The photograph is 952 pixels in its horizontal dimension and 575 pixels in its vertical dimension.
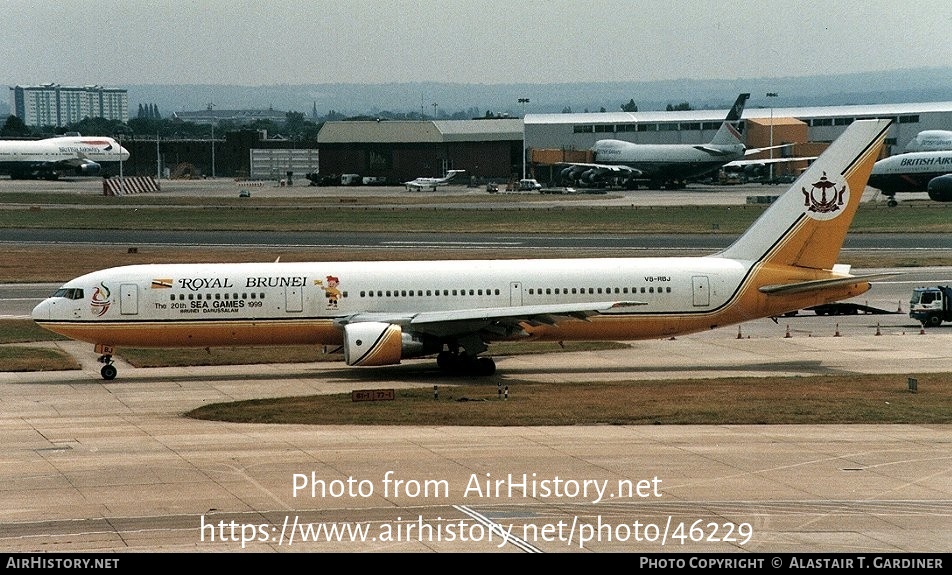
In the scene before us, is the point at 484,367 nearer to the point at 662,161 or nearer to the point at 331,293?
the point at 331,293

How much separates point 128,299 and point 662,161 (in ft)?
409

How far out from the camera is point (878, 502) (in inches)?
1025

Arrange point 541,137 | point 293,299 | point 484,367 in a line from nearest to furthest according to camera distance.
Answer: point 293,299 < point 484,367 < point 541,137

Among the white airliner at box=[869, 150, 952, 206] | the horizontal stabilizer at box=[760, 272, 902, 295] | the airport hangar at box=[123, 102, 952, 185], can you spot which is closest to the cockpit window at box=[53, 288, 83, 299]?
the horizontal stabilizer at box=[760, 272, 902, 295]

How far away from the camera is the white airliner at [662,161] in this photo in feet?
538

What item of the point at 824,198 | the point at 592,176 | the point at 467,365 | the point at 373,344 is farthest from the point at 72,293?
the point at 592,176

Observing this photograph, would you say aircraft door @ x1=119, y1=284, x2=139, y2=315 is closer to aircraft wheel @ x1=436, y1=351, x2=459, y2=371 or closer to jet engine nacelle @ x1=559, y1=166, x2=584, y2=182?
aircraft wheel @ x1=436, y1=351, x2=459, y2=371

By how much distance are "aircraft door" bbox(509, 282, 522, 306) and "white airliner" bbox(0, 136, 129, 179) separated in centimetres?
15286

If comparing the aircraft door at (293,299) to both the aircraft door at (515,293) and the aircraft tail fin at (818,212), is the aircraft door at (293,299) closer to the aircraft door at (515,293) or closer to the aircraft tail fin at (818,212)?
the aircraft door at (515,293)

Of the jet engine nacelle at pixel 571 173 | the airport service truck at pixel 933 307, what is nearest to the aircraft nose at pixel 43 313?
the airport service truck at pixel 933 307

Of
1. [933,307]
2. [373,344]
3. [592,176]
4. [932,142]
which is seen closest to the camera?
[373,344]

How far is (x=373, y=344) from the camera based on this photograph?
145ft
